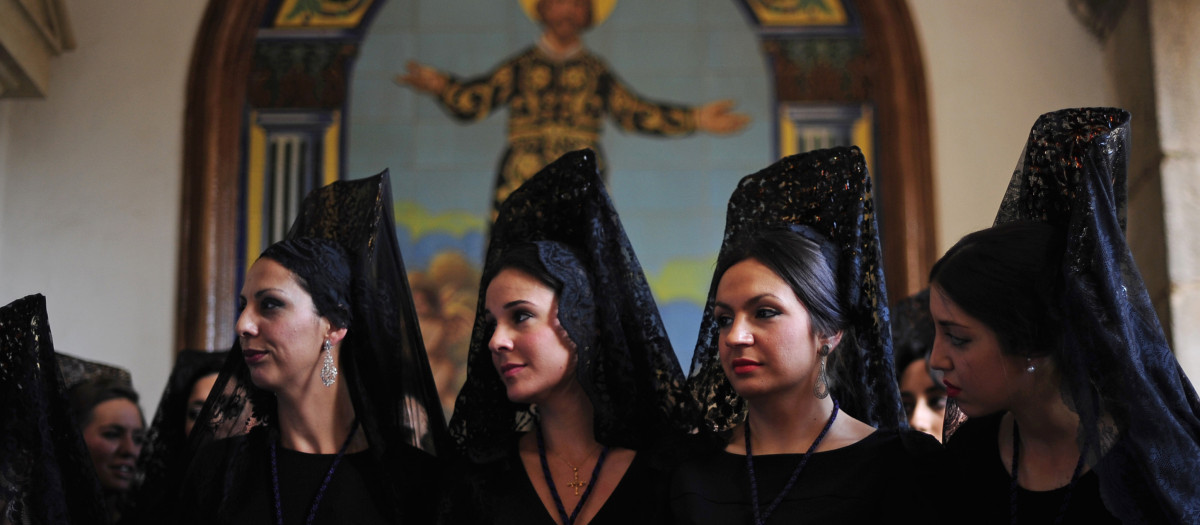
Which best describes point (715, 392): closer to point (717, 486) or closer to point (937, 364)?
point (717, 486)

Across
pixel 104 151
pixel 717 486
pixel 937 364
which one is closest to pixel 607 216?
pixel 717 486

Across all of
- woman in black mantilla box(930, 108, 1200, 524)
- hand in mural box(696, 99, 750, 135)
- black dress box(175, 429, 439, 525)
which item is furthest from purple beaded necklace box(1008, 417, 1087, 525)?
hand in mural box(696, 99, 750, 135)

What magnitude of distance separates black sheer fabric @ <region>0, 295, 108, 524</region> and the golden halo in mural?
3164 mm

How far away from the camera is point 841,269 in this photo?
9.37 ft

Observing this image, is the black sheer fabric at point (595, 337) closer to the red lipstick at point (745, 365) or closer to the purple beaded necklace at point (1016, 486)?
the red lipstick at point (745, 365)

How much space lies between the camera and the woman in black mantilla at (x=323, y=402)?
3119 mm

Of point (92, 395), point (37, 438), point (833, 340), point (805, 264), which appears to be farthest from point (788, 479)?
point (92, 395)

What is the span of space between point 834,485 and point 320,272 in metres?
1.42

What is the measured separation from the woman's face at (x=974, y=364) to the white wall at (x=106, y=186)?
159 inches

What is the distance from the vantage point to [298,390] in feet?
10.4

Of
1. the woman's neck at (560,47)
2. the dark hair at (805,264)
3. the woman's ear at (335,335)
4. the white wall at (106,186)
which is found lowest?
the woman's ear at (335,335)

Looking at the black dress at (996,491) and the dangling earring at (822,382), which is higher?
the dangling earring at (822,382)

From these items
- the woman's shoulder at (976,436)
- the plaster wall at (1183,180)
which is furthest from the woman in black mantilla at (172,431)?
the plaster wall at (1183,180)

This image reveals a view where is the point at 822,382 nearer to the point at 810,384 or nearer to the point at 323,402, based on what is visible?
the point at 810,384
